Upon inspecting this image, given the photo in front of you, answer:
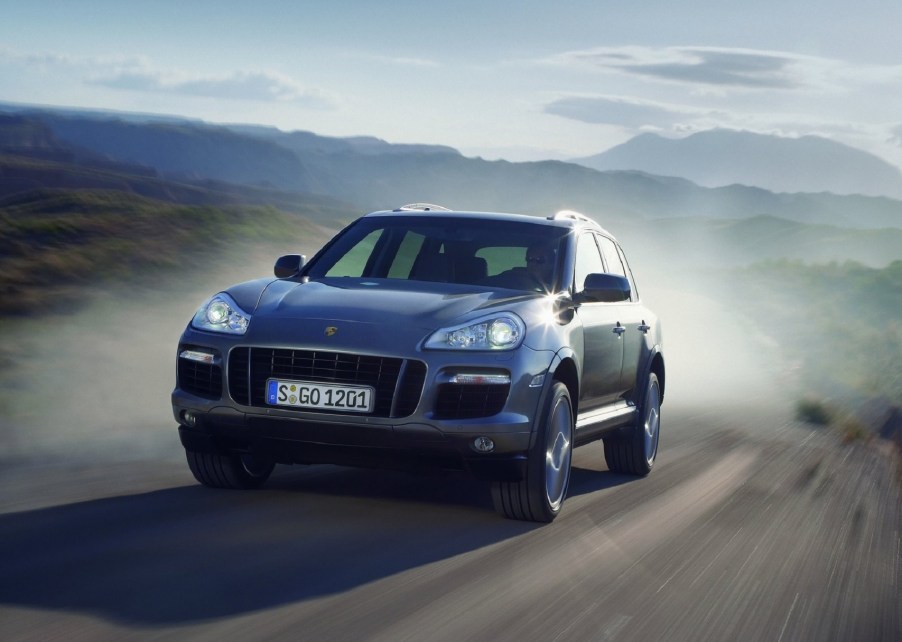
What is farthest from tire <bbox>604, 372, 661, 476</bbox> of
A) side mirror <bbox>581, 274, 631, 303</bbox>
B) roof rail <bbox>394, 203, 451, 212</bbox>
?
roof rail <bbox>394, 203, 451, 212</bbox>

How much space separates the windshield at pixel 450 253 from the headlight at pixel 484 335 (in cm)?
92

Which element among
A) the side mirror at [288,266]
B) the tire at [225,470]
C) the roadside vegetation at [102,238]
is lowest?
the roadside vegetation at [102,238]

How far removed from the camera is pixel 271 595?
508 cm

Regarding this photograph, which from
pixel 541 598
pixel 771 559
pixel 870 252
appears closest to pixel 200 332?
pixel 541 598

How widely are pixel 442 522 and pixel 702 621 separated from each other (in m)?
2.02

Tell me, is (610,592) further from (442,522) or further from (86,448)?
(86,448)

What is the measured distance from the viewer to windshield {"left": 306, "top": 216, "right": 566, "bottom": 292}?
784 cm

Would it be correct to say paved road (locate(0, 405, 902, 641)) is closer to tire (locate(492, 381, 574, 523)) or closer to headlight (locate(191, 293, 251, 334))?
tire (locate(492, 381, 574, 523))

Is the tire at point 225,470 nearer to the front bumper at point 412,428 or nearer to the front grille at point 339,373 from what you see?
the front bumper at point 412,428

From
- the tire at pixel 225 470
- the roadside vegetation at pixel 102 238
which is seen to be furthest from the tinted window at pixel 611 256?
the roadside vegetation at pixel 102 238

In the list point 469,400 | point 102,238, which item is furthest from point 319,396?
point 102,238

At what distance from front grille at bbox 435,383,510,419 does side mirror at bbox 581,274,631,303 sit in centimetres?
134

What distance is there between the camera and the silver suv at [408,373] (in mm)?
6438

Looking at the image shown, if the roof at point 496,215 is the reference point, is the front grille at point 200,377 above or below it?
below
